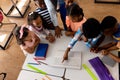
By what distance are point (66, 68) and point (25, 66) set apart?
1.28ft

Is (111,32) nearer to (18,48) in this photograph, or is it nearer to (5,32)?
(18,48)

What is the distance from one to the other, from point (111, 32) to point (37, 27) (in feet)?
2.40

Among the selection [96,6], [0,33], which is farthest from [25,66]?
[96,6]

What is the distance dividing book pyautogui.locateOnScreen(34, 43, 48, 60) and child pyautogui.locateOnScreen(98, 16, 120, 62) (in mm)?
519

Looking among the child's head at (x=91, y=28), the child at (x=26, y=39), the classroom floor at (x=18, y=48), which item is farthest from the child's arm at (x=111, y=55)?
the classroom floor at (x=18, y=48)

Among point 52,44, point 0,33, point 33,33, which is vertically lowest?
point 0,33

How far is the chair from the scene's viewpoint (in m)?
2.72

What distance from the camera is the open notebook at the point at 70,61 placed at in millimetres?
1426

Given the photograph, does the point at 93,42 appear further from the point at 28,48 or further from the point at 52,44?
the point at 28,48

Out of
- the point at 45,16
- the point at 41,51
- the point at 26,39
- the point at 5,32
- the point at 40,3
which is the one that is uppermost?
the point at 40,3

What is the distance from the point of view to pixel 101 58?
1.45 meters

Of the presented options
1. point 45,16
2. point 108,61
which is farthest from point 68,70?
point 45,16

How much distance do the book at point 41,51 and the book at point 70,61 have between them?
105 millimetres

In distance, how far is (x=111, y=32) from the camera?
1495 mm
